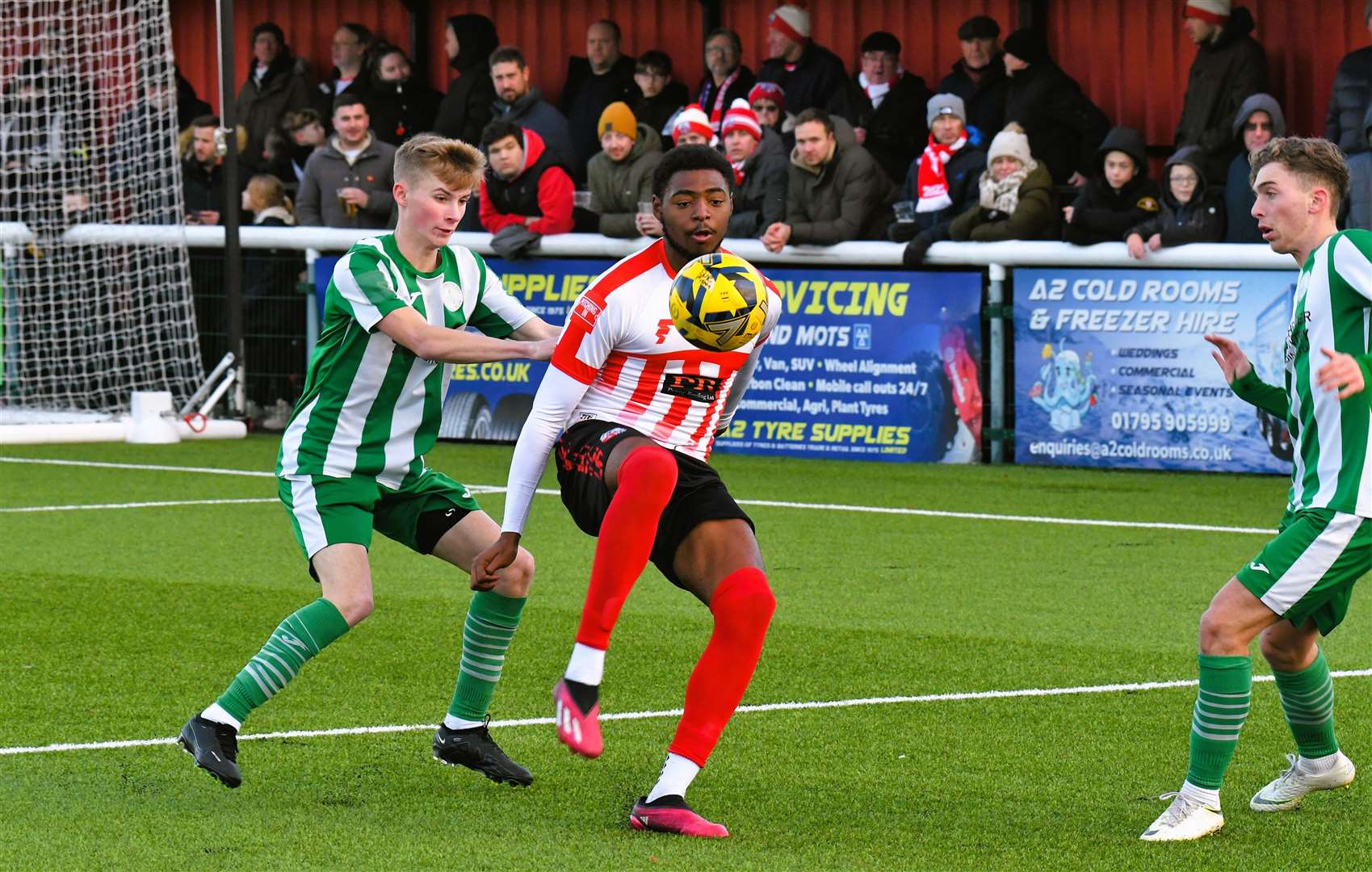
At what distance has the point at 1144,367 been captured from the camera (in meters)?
12.5

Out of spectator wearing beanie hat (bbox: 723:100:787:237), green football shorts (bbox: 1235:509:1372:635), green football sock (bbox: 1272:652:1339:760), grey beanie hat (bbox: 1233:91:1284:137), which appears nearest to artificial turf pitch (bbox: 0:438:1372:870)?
green football sock (bbox: 1272:652:1339:760)

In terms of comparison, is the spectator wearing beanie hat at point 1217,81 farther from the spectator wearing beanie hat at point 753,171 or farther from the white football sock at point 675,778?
the white football sock at point 675,778

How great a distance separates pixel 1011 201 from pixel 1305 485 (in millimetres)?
8204

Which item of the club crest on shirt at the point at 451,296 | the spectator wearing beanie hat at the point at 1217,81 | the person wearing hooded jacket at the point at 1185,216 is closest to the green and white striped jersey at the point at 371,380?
the club crest on shirt at the point at 451,296

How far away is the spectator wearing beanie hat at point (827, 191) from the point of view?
1330cm

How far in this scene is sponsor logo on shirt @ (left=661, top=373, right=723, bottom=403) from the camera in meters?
5.35

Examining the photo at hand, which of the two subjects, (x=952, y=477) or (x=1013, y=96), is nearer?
(x=952, y=477)

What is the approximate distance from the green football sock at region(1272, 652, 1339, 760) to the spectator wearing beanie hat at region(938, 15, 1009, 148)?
30.0 feet

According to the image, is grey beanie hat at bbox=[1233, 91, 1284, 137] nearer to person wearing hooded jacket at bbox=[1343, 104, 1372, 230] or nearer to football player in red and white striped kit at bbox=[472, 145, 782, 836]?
person wearing hooded jacket at bbox=[1343, 104, 1372, 230]

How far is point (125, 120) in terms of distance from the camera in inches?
631

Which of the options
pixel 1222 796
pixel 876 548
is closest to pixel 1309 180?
pixel 1222 796

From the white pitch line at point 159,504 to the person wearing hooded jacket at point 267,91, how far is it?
20.0ft

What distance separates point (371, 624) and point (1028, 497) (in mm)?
4792

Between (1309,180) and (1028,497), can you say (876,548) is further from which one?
(1309,180)
